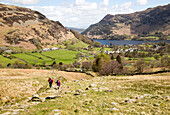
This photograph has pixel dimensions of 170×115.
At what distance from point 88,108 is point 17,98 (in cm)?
1529

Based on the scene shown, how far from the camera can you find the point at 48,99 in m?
20.8

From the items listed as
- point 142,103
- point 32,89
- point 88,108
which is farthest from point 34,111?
point 32,89

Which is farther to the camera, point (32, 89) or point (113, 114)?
point (32, 89)

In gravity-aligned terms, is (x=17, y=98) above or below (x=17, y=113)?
below

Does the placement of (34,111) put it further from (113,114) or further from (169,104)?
(169,104)

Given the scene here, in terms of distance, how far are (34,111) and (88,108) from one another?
255 inches

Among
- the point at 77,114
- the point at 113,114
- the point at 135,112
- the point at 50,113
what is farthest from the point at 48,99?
the point at 135,112

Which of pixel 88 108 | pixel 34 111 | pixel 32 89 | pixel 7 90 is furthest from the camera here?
pixel 32 89

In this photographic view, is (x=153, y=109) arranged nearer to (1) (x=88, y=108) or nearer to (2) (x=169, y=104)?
(2) (x=169, y=104)

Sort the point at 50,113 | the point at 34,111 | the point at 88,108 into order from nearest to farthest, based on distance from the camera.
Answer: the point at 50,113 → the point at 34,111 → the point at 88,108

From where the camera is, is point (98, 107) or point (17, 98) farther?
point (17, 98)

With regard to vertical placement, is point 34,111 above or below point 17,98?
above

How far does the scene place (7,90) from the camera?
26203 millimetres

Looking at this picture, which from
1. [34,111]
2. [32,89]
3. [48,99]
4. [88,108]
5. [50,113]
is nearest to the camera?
[50,113]
